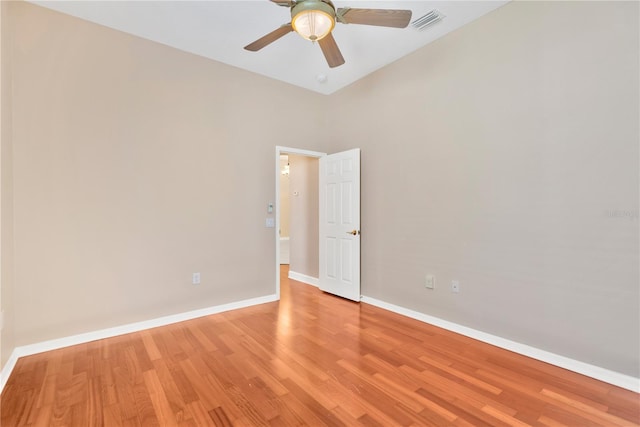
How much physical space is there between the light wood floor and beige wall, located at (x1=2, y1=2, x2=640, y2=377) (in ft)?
1.17

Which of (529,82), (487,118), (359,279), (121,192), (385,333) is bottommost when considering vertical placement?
(385,333)

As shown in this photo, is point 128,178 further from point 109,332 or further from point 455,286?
point 455,286

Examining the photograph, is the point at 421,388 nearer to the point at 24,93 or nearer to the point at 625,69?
the point at 625,69

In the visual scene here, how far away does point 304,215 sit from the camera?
16.6 ft

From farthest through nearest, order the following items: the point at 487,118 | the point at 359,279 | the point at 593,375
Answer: the point at 359,279
the point at 487,118
the point at 593,375

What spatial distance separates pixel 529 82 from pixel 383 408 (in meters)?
2.81

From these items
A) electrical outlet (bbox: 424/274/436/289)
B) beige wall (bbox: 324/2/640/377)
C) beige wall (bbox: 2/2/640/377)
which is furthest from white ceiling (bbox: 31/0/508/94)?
electrical outlet (bbox: 424/274/436/289)

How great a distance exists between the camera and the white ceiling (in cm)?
261

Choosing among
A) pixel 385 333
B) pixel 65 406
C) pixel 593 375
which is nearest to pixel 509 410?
pixel 593 375

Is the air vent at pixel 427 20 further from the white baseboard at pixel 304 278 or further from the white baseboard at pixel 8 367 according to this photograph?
the white baseboard at pixel 8 367

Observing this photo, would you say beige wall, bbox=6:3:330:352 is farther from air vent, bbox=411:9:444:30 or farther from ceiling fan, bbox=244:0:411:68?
air vent, bbox=411:9:444:30

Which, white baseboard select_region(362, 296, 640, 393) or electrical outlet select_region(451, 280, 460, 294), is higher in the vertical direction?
electrical outlet select_region(451, 280, 460, 294)

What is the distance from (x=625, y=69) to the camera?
2.06 metres

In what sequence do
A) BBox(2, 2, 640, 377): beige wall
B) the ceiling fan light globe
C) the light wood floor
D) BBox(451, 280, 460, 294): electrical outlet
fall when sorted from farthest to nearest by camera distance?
BBox(451, 280, 460, 294): electrical outlet < BBox(2, 2, 640, 377): beige wall < the ceiling fan light globe < the light wood floor
